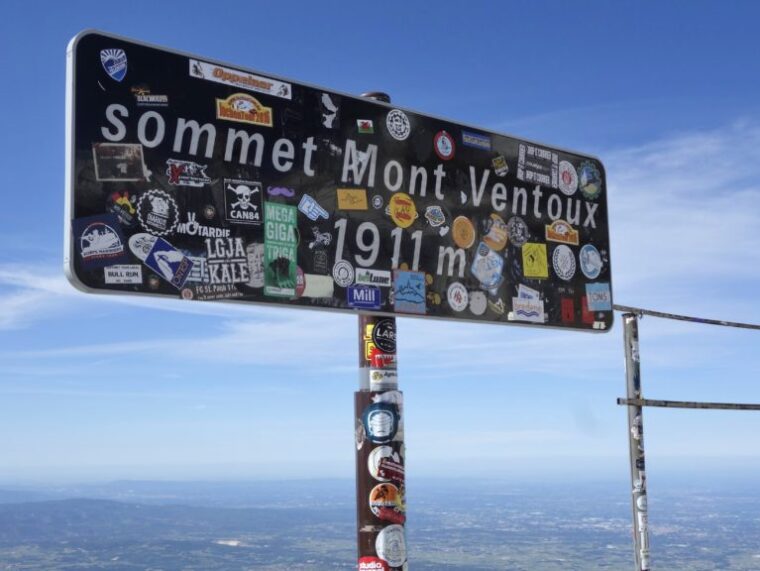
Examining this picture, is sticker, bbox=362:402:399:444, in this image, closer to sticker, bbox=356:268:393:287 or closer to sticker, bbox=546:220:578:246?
sticker, bbox=356:268:393:287

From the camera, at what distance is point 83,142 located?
18.8 feet

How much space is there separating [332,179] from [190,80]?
1.33 meters

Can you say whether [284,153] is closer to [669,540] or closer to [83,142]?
[83,142]

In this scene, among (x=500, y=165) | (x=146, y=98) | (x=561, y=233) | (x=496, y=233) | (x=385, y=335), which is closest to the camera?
(x=146, y=98)

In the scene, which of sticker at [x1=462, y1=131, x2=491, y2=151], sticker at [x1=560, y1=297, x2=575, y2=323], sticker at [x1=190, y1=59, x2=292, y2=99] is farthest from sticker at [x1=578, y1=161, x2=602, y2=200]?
sticker at [x1=190, y1=59, x2=292, y2=99]

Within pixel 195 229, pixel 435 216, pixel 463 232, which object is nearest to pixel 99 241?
pixel 195 229

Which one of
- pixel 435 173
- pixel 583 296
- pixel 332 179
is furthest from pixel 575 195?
pixel 332 179

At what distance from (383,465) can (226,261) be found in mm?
2099

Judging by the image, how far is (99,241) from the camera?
18.5 ft

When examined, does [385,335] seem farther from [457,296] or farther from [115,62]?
[115,62]

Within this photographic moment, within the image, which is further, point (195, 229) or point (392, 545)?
point (392, 545)

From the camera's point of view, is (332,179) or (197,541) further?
(197,541)

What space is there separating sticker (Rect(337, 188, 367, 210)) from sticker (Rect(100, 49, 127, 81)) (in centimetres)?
186

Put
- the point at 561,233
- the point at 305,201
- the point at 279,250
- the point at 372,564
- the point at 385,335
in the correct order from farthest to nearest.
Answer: the point at 561,233, the point at 385,335, the point at 372,564, the point at 305,201, the point at 279,250
